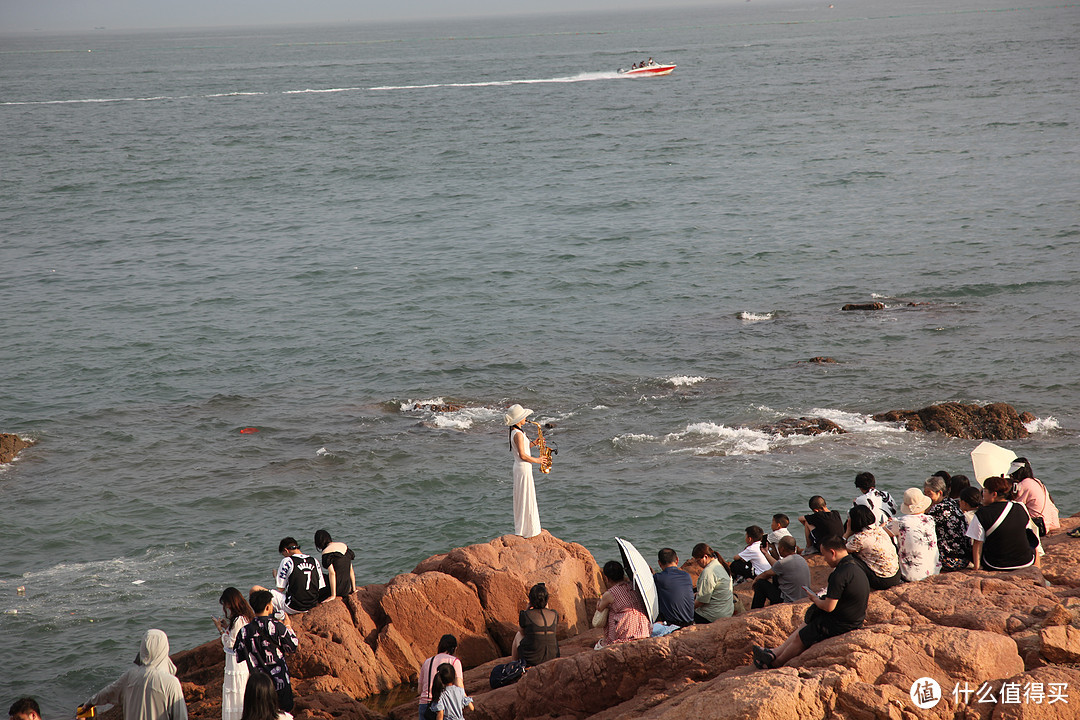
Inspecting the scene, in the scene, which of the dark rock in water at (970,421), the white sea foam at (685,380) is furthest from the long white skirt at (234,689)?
the white sea foam at (685,380)

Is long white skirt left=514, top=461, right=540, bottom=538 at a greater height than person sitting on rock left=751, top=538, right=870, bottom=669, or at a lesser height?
lesser

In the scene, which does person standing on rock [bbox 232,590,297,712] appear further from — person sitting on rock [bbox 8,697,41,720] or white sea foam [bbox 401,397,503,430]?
white sea foam [bbox 401,397,503,430]

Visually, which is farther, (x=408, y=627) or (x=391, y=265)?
(x=391, y=265)

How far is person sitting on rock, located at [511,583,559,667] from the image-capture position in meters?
10.0

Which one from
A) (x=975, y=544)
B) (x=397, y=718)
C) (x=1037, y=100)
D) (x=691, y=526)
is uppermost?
(x=1037, y=100)

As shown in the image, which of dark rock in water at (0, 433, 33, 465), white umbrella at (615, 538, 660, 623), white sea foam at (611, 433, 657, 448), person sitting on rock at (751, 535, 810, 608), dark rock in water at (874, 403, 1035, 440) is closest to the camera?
white umbrella at (615, 538, 660, 623)

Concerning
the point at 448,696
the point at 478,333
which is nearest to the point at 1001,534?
the point at 448,696

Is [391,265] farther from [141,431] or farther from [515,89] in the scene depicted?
[515,89]

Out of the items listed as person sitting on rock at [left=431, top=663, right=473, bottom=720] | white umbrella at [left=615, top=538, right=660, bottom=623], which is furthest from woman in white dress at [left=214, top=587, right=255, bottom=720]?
white umbrella at [left=615, top=538, right=660, bottom=623]

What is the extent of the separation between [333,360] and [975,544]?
73.9 ft

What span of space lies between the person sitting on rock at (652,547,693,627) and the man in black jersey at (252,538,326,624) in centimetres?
443

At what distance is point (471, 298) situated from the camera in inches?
1391

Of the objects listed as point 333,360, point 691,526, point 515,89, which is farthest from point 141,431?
point 515,89

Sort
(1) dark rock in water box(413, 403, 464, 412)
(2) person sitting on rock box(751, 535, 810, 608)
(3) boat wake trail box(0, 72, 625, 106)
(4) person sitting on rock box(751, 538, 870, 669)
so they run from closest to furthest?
1. (4) person sitting on rock box(751, 538, 870, 669)
2. (2) person sitting on rock box(751, 535, 810, 608)
3. (1) dark rock in water box(413, 403, 464, 412)
4. (3) boat wake trail box(0, 72, 625, 106)
